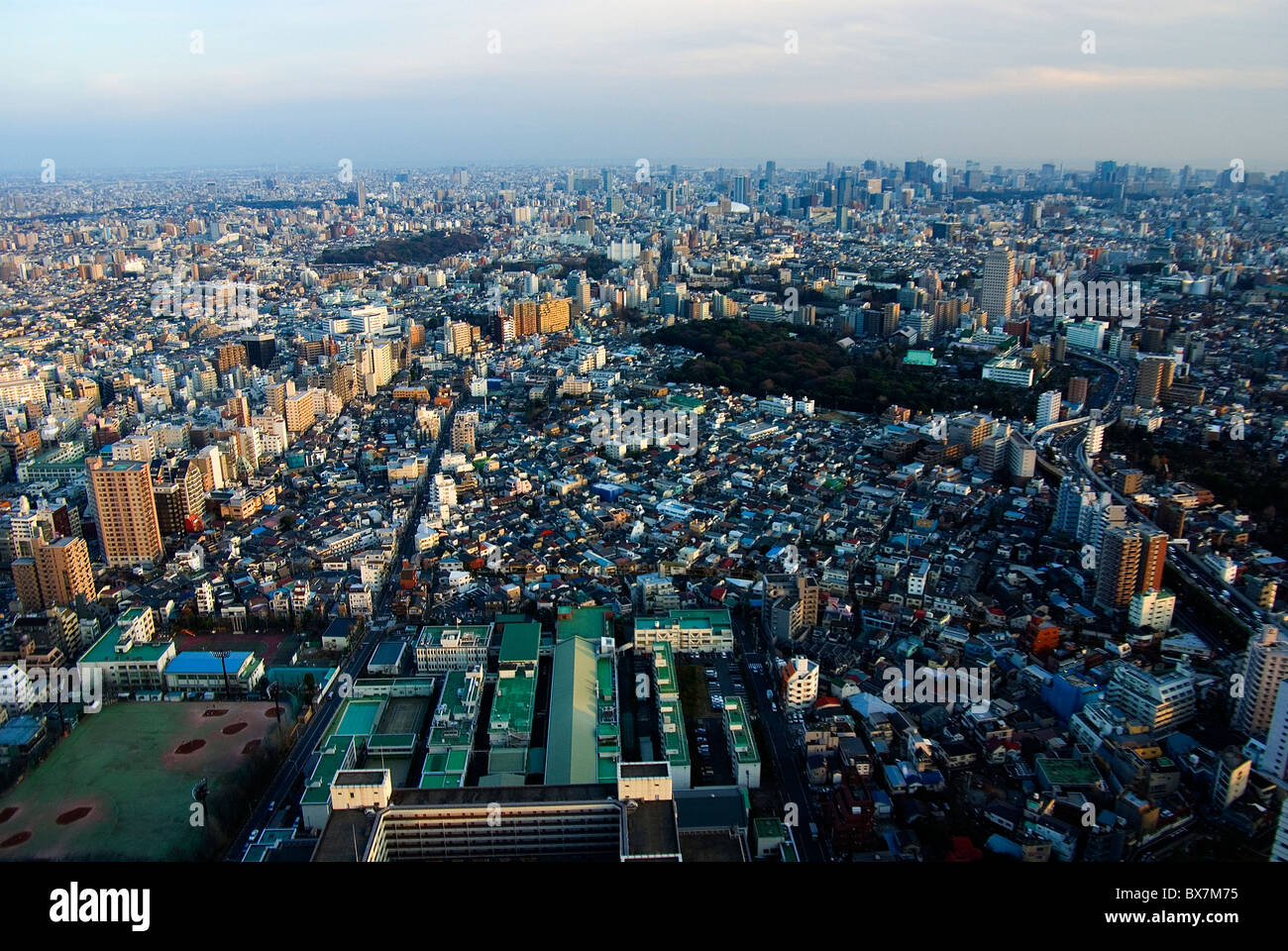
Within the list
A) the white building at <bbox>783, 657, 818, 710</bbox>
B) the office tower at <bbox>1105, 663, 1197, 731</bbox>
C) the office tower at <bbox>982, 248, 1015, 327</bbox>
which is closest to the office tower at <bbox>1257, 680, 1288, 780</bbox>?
the office tower at <bbox>1105, 663, 1197, 731</bbox>

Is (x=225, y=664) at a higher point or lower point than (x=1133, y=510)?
lower

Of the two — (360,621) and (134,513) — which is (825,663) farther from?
(134,513)

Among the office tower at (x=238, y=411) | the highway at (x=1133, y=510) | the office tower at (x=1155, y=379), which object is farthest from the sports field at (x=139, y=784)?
the office tower at (x=1155, y=379)

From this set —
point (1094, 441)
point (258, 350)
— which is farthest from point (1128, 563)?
point (258, 350)

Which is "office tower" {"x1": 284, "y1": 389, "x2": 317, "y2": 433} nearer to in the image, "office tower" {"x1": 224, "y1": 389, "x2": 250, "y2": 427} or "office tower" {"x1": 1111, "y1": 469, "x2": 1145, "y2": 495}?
"office tower" {"x1": 224, "y1": 389, "x2": 250, "y2": 427}

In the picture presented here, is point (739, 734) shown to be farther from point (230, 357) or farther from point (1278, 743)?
point (230, 357)
